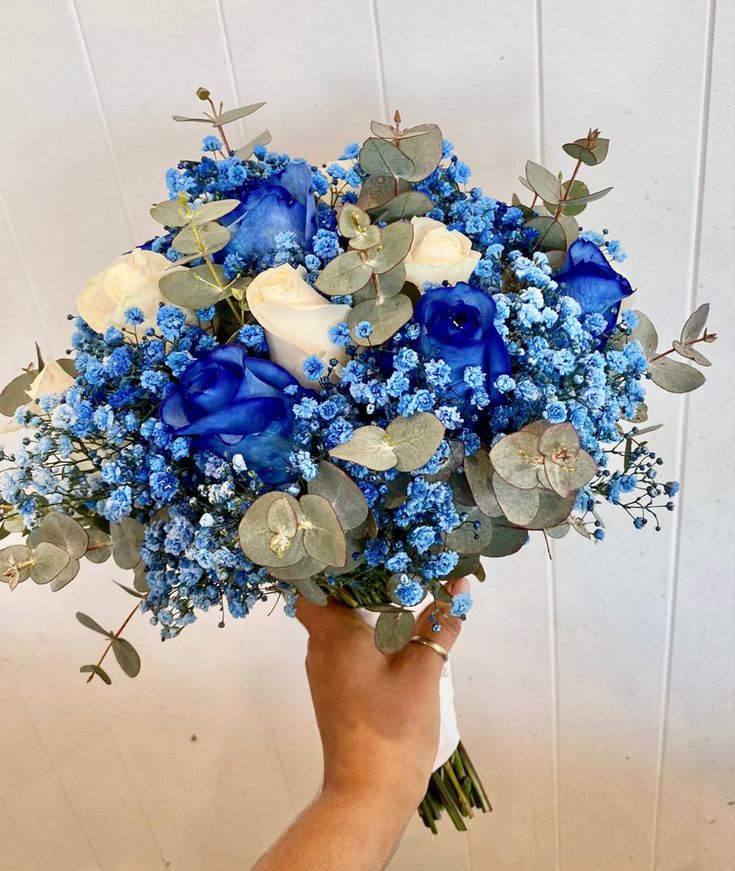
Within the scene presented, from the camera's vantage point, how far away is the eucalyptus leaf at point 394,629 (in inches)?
28.0

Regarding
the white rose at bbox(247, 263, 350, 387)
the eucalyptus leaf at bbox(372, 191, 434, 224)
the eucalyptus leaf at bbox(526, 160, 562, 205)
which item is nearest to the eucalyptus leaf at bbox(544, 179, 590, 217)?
the eucalyptus leaf at bbox(526, 160, 562, 205)

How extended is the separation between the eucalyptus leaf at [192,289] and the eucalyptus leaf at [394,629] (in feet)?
1.02

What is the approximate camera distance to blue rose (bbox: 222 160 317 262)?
2.01 ft

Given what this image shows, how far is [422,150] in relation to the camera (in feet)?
2.04

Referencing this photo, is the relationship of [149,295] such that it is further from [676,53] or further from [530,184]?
[676,53]

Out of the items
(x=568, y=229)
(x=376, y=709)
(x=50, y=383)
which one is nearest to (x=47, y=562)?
(x=50, y=383)

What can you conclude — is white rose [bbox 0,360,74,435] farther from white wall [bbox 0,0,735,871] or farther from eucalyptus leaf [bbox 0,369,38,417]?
white wall [bbox 0,0,735,871]

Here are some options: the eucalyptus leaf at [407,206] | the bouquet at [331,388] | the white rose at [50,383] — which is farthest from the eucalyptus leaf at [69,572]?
the eucalyptus leaf at [407,206]

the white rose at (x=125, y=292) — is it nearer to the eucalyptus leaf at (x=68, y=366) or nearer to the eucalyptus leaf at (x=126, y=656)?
the eucalyptus leaf at (x=68, y=366)

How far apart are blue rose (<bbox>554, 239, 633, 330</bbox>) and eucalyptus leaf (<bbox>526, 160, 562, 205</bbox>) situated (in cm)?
6

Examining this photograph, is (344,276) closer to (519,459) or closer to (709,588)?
(519,459)

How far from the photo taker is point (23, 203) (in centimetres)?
96

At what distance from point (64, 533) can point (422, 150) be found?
393 mm

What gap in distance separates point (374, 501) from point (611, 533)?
1.72ft
